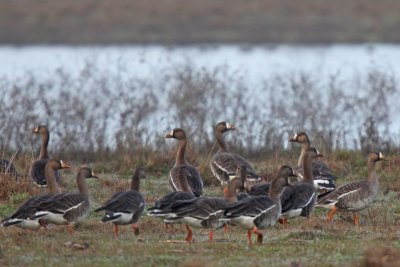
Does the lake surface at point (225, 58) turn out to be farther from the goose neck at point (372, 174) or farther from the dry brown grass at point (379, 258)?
the dry brown grass at point (379, 258)

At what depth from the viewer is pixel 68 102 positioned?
24281 millimetres

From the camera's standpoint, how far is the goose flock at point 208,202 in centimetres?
1269

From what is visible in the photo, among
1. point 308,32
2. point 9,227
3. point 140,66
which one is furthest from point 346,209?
point 308,32

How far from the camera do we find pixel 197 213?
41.5 ft

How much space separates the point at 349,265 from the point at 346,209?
4380 mm

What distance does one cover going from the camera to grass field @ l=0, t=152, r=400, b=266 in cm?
1127

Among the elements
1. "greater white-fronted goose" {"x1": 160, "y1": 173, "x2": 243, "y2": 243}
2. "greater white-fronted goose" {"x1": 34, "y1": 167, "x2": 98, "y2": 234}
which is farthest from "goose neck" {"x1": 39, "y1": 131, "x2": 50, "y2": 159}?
"greater white-fronted goose" {"x1": 160, "y1": 173, "x2": 243, "y2": 243}

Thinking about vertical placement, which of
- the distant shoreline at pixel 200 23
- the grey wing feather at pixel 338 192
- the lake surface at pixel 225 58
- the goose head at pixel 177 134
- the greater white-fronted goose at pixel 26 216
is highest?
the distant shoreline at pixel 200 23

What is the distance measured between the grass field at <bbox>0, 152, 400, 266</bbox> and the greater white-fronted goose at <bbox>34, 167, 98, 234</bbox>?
0.63ft

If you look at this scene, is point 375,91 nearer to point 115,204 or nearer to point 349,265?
point 115,204

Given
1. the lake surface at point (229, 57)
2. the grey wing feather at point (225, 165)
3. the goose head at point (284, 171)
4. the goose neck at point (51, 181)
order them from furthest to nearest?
the lake surface at point (229, 57), the grey wing feather at point (225, 165), the goose neck at point (51, 181), the goose head at point (284, 171)

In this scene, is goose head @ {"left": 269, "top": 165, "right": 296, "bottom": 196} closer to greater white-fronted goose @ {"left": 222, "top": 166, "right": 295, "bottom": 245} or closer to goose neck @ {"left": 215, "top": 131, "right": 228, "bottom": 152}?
greater white-fronted goose @ {"left": 222, "top": 166, "right": 295, "bottom": 245}

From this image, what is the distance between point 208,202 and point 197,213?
1.02 ft

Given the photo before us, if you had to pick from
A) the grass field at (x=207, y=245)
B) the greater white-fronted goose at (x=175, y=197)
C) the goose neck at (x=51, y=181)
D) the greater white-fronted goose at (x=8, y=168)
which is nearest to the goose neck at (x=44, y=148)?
the greater white-fronted goose at (x=8, y=168)
